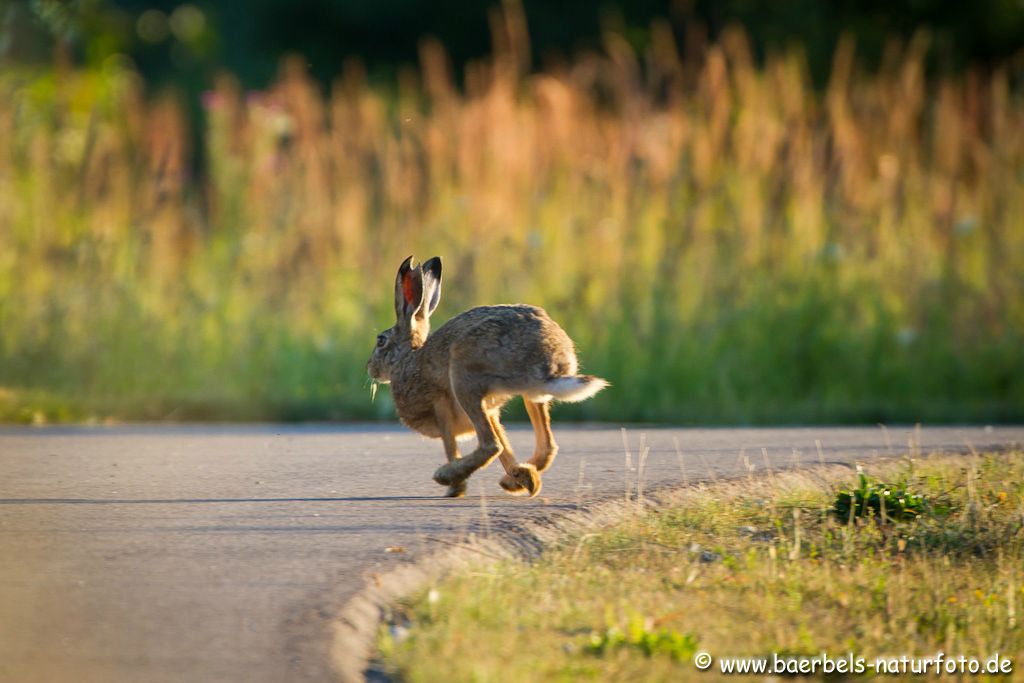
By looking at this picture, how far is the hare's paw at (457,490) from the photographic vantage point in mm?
7031

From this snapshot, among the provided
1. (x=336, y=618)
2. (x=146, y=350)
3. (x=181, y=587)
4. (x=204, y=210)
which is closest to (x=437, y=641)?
(x=336, y=618)

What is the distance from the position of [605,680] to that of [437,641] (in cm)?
52

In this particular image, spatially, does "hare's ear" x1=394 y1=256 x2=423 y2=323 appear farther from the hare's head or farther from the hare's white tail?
the hare's white tail

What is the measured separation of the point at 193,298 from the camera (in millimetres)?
12117

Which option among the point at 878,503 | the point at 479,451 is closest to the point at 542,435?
the point at 479,451

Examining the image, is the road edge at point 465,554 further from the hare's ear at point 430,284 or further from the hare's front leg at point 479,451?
the hare's ear at point 430,284

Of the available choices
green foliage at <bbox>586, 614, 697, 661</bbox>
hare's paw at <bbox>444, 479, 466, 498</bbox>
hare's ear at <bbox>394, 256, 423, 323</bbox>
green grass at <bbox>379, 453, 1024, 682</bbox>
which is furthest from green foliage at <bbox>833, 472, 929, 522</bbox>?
hare's ear at <bbox>394, 256, 423, 323</bbox>

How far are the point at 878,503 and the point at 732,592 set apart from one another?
1.41m

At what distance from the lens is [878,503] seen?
21.7 ft

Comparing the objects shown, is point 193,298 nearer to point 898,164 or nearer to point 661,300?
point 661,300

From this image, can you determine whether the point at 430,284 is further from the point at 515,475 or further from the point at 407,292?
the point at 515,475

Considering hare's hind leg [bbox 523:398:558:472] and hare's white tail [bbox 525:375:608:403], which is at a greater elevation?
hare's white tail [bbox 525:375:608:403]

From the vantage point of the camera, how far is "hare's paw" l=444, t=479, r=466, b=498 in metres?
7.03

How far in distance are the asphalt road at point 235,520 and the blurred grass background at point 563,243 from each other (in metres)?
1.47
